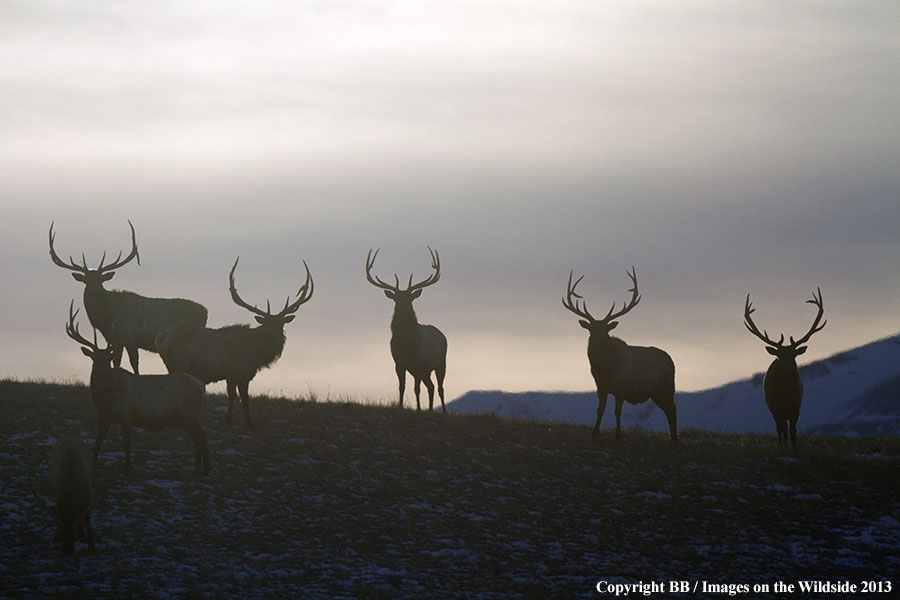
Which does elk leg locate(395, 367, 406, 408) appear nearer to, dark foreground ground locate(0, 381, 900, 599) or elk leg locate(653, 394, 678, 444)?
dark foreground ground locate(0, 381, 900, 599)

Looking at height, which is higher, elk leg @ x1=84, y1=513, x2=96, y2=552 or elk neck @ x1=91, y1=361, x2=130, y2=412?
elk neck @ x1=91, y1=361, x2=130, y2=412

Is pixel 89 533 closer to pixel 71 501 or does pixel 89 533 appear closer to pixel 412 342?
pixel 71 501

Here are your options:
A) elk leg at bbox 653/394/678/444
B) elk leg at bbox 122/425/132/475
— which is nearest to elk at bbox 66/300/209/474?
elk leg at bbox 122/425/132/475

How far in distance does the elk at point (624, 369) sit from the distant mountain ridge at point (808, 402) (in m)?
120

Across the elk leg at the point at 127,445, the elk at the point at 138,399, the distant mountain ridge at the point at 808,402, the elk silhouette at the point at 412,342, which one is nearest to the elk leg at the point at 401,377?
the elk silhouette at the point at 412,342

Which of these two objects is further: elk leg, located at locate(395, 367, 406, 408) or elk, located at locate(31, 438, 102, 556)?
elk leg, located at locate(395, 367, 406, 408)

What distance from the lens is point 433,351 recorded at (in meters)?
25.0

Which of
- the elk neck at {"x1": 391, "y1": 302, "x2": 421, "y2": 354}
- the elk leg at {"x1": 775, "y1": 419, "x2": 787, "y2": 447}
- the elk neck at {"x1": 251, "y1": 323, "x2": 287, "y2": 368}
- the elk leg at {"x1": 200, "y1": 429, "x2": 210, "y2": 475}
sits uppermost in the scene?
the elk neck at {"x1": 391, "y1": 302, "x2": 421, "y2": 354}

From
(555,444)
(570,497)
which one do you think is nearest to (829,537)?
(570,497)

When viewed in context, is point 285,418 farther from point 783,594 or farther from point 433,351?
point 783,594

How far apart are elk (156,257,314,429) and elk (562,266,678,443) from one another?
6079 mm

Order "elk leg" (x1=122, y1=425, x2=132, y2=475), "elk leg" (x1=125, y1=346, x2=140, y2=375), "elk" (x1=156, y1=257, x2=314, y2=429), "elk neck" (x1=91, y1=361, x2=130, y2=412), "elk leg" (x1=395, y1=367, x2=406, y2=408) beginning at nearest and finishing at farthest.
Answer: "elk neck" (x1=91, y1=361, x2=130, y2=412) → "elk leg" (x1=122, y1=425, x2=132, y2=475) → "elk" (x1=156, y1=257, x2=314, y2=429) → "elk leg" (x1=125, y1=346, x2=140, y2=375) → "elk leg" (x1=395, y1=367, x2=406, y2=408)

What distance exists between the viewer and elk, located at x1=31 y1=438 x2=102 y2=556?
1385cm

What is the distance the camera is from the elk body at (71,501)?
13852 millimetres
